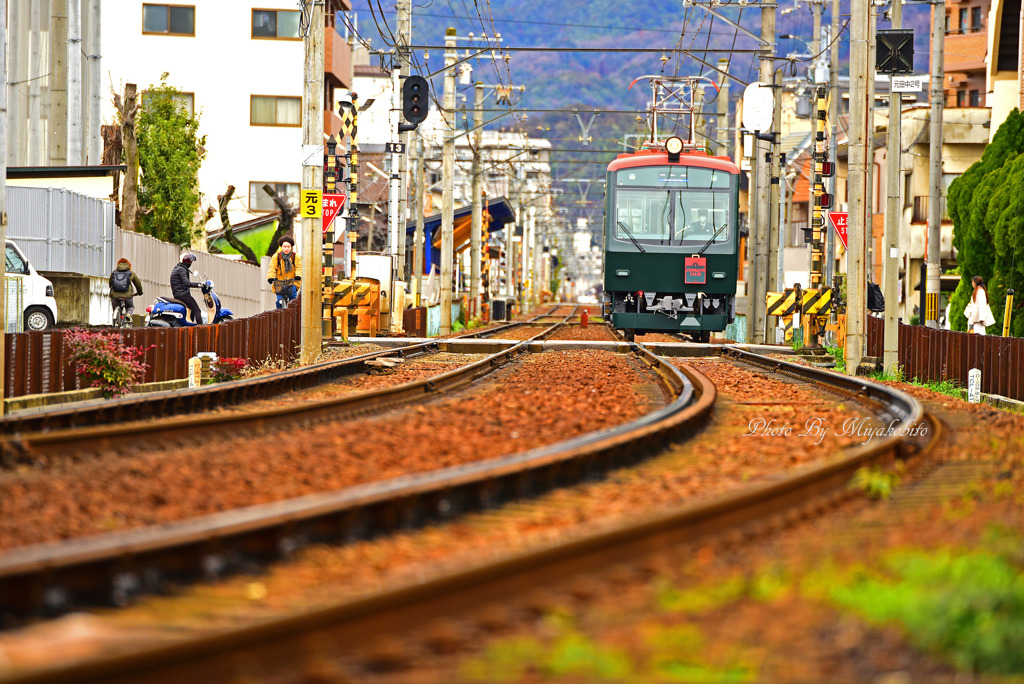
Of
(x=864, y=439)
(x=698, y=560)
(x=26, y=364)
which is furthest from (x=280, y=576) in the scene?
(x=26, y=364)

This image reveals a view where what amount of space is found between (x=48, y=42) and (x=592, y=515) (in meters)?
30.5

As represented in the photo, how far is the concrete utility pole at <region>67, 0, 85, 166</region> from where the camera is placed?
2831cm

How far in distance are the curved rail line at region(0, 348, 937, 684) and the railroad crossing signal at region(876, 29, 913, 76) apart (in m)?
13.2

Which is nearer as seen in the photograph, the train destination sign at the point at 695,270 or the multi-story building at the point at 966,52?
the train destination sign at the point at 695,270

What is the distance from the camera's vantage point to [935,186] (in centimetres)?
2914

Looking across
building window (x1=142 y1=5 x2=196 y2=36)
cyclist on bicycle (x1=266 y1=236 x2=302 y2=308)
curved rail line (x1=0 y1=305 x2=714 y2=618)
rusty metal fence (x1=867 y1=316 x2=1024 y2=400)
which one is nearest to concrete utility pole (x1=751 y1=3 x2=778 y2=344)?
rusty metal fence (x1=867 y1=316 x2=1024 y2=400)

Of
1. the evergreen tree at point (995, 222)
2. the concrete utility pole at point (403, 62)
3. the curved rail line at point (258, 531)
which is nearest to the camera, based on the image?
the curved rail line at point (258, 531)

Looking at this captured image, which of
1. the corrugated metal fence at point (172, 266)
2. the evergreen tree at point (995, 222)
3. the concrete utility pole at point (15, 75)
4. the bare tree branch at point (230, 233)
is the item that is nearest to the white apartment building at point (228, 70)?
the bare tree branch at point (230, 233)

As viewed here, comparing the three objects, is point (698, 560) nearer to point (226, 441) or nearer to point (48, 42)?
point (226, 441)

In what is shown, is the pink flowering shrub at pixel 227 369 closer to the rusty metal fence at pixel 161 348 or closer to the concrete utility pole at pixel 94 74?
the rusty metal fence at pixel 161 348

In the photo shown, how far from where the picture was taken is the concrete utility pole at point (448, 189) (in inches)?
1268

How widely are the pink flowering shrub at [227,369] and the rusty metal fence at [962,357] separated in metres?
9.00

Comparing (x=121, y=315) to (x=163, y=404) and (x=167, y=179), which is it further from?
(x=167, y=179)

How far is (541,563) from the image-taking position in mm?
4535
